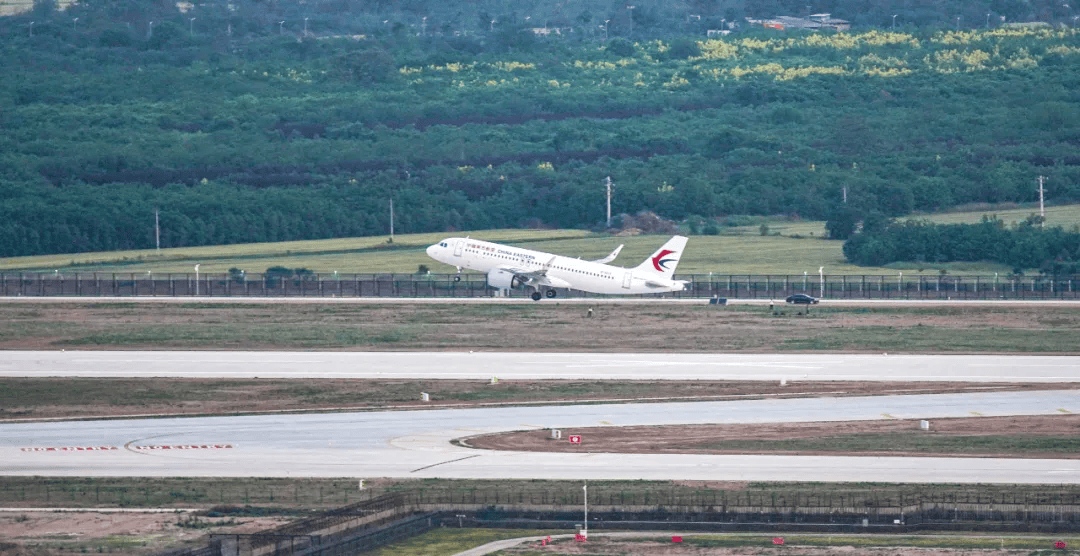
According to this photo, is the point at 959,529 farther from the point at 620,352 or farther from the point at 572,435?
the point at 620,352

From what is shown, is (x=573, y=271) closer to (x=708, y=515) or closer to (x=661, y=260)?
(x=661, y=260)

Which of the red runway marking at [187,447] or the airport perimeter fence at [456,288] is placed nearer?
the red runway marking at [187,447]

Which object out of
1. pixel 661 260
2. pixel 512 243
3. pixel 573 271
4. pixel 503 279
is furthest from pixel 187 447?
pixel 512 243

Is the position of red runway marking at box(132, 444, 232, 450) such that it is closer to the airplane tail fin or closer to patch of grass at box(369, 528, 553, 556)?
patch of grass at box(369, 528, 553, 556)

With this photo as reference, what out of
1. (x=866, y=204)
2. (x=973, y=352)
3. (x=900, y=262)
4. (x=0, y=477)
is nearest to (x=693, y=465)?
(x=0, y=477)

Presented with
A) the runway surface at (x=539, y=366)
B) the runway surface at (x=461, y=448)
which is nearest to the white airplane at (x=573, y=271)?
the runway surface at (x=539, y=366)

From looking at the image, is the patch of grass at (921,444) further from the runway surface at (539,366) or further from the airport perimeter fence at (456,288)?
the airport perimeter fence at (456,288)

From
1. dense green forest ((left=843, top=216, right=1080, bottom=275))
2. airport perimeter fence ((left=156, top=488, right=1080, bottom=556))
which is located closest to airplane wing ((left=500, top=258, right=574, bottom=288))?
dense green forest ((left=843, top=216, right=1080, bottom=275))
